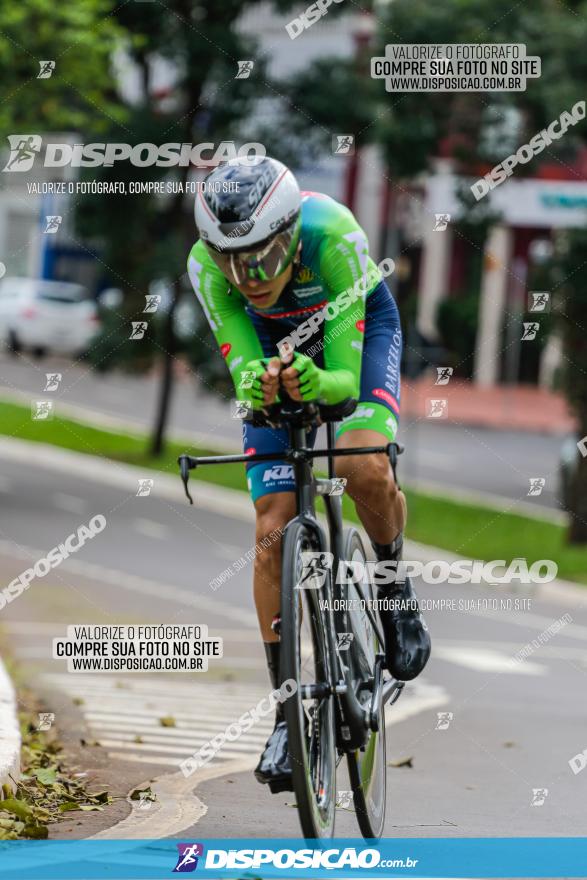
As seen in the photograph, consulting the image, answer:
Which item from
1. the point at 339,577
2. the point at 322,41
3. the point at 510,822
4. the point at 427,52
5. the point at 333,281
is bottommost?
the point at 510,822

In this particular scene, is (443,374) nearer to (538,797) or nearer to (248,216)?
(538,797)

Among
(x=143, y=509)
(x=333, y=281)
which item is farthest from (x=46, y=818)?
(x=143, y=509)

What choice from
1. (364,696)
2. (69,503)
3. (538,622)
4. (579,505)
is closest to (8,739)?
(364,696)

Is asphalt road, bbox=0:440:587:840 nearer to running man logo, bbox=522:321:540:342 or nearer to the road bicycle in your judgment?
the road bicycle

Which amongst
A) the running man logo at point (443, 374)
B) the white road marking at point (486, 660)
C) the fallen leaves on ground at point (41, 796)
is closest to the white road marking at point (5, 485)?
the white road marking at point (486, 660)

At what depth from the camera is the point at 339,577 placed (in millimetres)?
5980

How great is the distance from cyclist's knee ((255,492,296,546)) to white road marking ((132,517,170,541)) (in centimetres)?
1434

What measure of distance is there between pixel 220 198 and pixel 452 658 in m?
7.46

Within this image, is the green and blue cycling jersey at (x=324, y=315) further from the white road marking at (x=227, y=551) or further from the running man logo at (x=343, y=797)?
the white road marking at (x=227, y=551)

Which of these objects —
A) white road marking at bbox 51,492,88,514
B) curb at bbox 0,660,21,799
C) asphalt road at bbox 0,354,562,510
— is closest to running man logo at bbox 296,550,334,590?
curb at bbox 0,660,21,799

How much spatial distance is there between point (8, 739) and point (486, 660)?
6246 mm

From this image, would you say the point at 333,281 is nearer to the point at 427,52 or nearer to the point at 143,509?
the point at 427,52

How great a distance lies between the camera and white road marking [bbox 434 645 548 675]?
12.1m

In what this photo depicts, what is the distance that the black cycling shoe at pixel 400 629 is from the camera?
6.42 m
